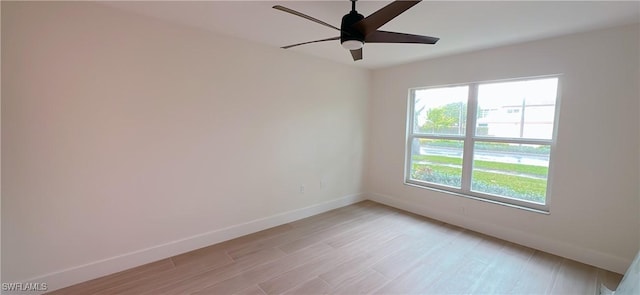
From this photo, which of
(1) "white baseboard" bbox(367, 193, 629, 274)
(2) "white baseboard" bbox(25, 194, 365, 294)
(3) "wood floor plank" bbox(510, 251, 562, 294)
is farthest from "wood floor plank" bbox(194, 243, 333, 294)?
(1) "white baseboard" bbox(367, 193, 629, 274)

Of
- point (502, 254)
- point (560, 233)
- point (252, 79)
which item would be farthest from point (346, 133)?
point (560, 233)

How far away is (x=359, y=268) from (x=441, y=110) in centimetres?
267

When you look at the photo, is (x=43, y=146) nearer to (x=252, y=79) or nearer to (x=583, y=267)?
(x=252, y=79)

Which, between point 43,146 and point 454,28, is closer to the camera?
point 43,146

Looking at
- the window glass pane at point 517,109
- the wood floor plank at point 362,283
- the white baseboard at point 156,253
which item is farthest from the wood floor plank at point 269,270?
the window glass pane at point 517,109

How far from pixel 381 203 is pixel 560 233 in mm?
2293

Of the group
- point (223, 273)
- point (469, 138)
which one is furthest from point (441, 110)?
point (223, 273)

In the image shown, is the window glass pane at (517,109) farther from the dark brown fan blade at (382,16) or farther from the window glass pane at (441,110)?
the dark brown fan blade at (382,16)

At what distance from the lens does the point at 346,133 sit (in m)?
4.29

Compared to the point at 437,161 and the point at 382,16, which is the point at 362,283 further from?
the point at 437,161

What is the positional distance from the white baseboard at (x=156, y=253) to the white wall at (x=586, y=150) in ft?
8.63

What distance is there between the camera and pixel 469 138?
11.6ft

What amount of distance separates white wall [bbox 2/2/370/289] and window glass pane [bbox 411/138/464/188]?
2.00m

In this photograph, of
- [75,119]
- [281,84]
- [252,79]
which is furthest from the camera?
[281,84]
